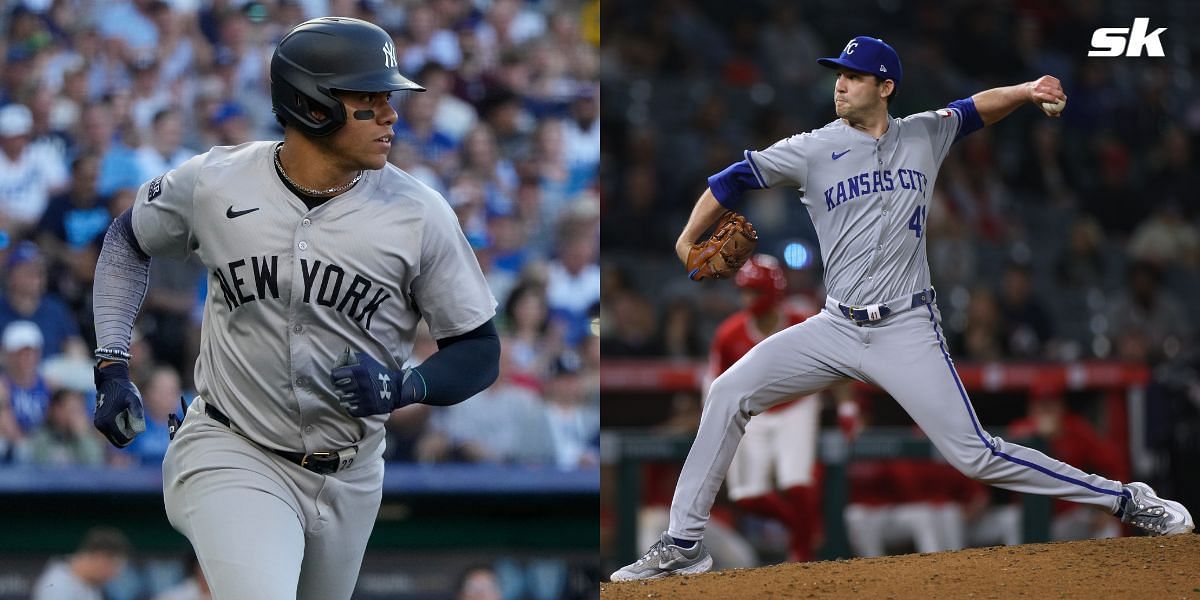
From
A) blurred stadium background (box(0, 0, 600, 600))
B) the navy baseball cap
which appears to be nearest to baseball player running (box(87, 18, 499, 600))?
the navy baseball cap

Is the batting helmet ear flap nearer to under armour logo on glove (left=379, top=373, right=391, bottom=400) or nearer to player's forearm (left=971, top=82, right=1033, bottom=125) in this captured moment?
under armour logo on glove (left=379, top=373, right=391, bottom=400)

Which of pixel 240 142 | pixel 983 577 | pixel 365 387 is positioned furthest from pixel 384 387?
pixel 240 142

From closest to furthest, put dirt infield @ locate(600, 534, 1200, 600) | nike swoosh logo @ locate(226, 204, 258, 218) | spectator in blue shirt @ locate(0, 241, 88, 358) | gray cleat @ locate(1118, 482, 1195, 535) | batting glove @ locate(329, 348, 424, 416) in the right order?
batting glove @ locate(329, 348, 424, 416) → nike swoosh logo @ locate(226, 204, 258, 218) → dirt infield @ locate(600, 534, 1200, 600) → gray cleat @ locate(1118, 482, 1195, 535) → spectator in blue shirt @ locate(0, 241, 88, 358)

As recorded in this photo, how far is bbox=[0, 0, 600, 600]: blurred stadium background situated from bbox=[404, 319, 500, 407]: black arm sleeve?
416 cm

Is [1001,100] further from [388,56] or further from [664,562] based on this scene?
[388,56]

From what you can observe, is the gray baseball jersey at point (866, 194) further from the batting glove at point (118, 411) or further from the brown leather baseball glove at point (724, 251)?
the batting glove at point (118, 411)

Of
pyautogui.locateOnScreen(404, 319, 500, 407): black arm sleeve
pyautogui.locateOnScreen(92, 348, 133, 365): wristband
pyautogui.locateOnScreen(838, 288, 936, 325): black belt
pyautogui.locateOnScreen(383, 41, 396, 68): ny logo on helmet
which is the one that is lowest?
pyautogui.locateOnScreen(838, 288, 936, 325): black belt

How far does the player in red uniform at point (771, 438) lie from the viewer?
623cm

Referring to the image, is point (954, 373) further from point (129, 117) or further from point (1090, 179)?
point (1090, 179)

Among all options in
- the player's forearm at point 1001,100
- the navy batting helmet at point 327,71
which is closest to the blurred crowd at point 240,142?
the player's forearm at point 1001,100

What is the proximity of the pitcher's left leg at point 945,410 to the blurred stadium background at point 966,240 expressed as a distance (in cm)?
245

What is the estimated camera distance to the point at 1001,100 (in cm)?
428

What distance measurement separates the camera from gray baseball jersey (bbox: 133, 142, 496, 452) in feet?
8.78

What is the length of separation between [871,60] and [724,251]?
762mm
